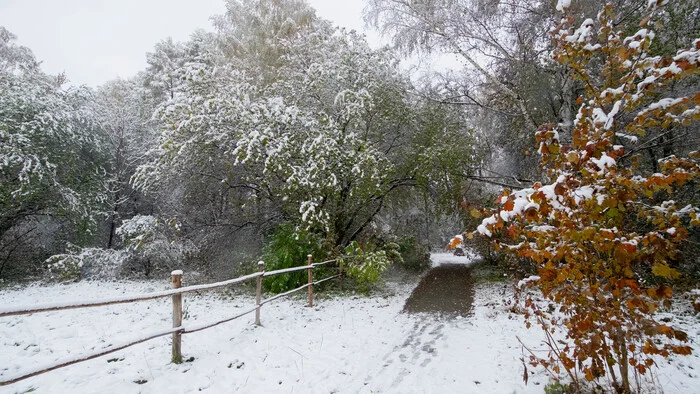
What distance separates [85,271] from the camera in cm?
1249

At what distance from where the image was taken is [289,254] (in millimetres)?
9344

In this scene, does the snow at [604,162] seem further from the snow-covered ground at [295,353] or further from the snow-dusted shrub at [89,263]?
the snow-dusted shrub at [89,263]

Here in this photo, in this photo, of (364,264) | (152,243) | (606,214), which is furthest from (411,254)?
(606,214)

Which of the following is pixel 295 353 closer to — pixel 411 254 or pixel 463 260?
pixel 411 254

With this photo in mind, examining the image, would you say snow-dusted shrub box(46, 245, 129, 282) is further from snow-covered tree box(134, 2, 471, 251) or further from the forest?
snow-covered tree box(134, 2, 471, 251)

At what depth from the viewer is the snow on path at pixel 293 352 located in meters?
3.89

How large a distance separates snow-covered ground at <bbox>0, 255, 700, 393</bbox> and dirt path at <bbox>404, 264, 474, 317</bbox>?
47 cm

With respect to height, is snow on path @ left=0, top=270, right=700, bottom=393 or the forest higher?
the forest

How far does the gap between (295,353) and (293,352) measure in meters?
0.05

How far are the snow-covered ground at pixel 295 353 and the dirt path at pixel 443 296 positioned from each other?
0.47 meters

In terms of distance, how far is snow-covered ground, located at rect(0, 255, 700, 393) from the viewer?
12.7 feet

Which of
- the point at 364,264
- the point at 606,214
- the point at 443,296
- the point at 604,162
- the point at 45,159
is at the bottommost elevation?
the point at 443,296

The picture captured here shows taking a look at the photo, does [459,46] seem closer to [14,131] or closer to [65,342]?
[65,342]

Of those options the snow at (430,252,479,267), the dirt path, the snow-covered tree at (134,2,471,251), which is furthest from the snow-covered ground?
the snow at (430,252,479,267)
